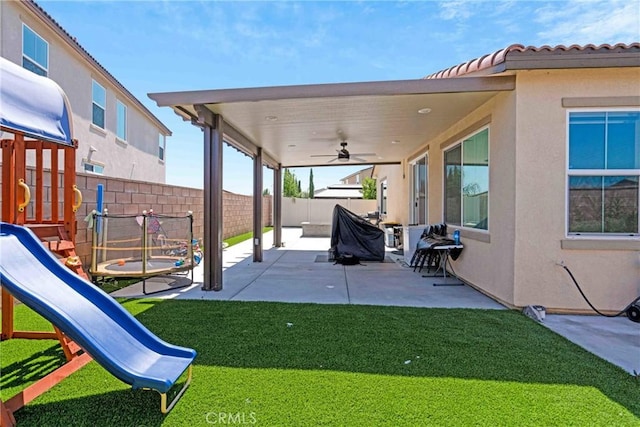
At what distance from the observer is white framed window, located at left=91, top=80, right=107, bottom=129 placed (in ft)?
37.4

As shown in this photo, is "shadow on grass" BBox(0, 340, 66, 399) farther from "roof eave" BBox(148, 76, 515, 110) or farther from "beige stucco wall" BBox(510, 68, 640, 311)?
"beige stucco wall" BBox(510, 68, 640, 311)

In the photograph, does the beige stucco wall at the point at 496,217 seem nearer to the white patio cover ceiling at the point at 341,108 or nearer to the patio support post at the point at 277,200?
the white patio cover ceiling at the point at 341,108

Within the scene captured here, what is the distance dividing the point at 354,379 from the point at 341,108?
14.2ft

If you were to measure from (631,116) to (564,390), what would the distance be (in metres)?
4.18

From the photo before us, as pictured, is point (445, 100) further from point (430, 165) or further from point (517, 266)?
point (430, 165)

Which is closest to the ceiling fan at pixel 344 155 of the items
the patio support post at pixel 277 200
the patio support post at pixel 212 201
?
the patio support post at pixel 277 200

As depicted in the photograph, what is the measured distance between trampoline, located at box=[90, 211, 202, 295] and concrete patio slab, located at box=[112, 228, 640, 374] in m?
0.38

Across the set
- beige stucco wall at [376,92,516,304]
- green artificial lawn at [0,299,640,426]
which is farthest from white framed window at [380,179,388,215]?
green artificial lawn at [0,299,640,426]

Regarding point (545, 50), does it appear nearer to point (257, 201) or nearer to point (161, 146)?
point (257, 201)

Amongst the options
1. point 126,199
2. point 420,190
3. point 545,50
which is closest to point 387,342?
point 545,50

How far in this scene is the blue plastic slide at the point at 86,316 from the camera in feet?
7.80

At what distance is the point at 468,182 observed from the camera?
6.90 m

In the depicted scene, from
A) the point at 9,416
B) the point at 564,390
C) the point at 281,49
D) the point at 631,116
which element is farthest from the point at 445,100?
the point at 9,416

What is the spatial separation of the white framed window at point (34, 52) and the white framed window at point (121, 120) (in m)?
4.37
